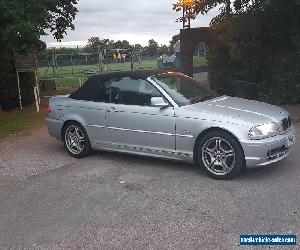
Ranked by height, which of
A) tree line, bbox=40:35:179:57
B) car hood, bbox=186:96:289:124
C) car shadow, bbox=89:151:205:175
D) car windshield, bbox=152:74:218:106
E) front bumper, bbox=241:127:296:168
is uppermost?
tree line, bbox=40:35:179:57

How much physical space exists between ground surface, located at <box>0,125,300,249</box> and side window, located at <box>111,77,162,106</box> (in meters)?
1.04

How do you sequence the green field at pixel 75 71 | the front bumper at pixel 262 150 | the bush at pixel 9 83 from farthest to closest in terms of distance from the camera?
the green field at pixel 75 71
the bush at pixel 9 83
the front bumper at pixel 262 150

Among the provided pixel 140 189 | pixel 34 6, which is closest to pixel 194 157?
pixel 140 189

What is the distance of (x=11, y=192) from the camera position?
6102 millimetres

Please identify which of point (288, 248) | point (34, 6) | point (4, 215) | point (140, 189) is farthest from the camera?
point (34, 6)

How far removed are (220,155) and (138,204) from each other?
145 cm

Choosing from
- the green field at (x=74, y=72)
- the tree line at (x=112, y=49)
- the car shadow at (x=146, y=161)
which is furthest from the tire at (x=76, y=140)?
the green field at (x=74, y=72)

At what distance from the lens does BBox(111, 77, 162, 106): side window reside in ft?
22.4

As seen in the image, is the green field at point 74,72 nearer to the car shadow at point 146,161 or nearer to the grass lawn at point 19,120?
the grass lawn at point 19,120

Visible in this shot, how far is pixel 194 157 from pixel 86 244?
2512 millimetres

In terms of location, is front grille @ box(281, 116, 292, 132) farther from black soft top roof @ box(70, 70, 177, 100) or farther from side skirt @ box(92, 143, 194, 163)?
black soft top roof @ box(70, 70, 177, 100)

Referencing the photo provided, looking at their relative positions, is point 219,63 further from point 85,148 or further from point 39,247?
point 39,247

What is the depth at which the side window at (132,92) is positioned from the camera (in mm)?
6832

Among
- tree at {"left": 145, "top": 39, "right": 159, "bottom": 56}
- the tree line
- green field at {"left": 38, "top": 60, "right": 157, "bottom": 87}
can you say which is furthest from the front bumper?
tree at {"left": 145, "top": 39, "right": 159, "bottom": 56}
